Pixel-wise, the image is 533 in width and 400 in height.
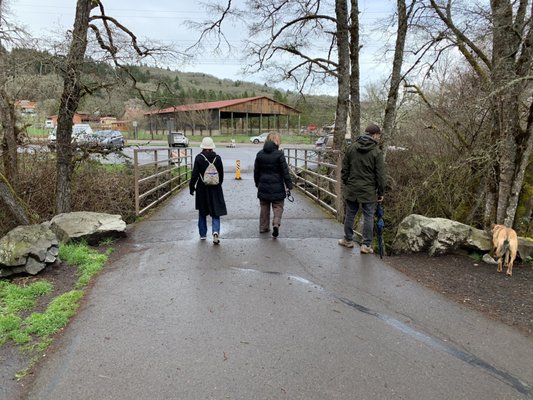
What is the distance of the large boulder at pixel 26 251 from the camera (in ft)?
15.8

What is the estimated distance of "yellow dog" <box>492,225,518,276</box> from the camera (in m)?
5.04

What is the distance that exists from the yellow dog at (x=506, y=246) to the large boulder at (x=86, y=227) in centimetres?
548

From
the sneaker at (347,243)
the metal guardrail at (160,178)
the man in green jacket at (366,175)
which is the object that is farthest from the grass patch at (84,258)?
the man in green jacket at (366,175)

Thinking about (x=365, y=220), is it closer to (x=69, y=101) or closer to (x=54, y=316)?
(x=54, y=316)

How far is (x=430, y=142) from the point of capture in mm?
8938

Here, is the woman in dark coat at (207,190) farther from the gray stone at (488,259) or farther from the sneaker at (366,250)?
the gray stone at (488,259)

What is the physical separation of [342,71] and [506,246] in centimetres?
808

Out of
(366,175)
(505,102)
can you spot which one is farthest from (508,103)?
(366,175)

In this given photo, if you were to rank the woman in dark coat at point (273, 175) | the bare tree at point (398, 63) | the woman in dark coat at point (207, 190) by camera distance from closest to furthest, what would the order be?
the woman in dark coat at point (207, 190) < the woman in dark coat at point (273, 175) < the bare tree at point (398, 63)

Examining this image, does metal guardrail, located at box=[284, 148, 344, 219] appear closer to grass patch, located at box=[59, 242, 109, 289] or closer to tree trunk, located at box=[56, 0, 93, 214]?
grass patch, located at box=[59, 242, 109, 289]

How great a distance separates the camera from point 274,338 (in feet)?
11.0

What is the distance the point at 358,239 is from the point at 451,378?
12.6 feet

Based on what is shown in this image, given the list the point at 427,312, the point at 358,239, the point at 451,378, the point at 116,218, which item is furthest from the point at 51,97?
the point at 451,378

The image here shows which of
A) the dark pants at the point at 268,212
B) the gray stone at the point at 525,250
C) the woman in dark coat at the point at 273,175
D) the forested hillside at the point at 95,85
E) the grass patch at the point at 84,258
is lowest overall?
the grass patch at the point at 84,258
